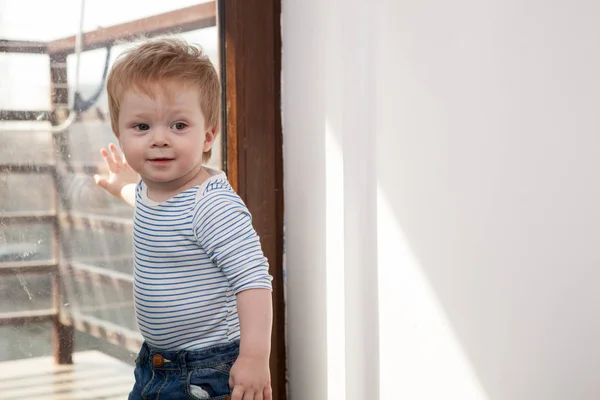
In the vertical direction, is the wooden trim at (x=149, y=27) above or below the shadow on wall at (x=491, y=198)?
above

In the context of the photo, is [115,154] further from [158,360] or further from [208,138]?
[158,360]

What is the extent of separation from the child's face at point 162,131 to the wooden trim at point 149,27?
32 cm

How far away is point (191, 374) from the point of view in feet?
4.73

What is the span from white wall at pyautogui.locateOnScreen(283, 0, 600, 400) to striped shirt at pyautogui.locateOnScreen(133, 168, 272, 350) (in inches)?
17.5

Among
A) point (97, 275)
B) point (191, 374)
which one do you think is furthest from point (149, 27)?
point (191, 374)

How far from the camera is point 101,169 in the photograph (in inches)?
68.5

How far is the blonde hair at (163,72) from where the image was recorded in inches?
56.0

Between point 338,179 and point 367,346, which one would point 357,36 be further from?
point 367,346

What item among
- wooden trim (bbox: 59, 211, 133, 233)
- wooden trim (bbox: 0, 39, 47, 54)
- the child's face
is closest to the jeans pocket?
the child's face

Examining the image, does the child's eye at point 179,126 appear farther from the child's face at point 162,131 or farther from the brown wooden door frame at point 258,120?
the brown wooden door frame at point 258,120

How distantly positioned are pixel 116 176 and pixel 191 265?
1.22ft

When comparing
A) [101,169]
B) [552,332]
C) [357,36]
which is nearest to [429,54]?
[357,36]

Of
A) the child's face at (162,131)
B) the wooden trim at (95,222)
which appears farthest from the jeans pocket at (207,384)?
the wooden trim at (95,222)

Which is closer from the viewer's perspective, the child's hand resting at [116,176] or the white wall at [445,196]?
the white wall at [445,196]
